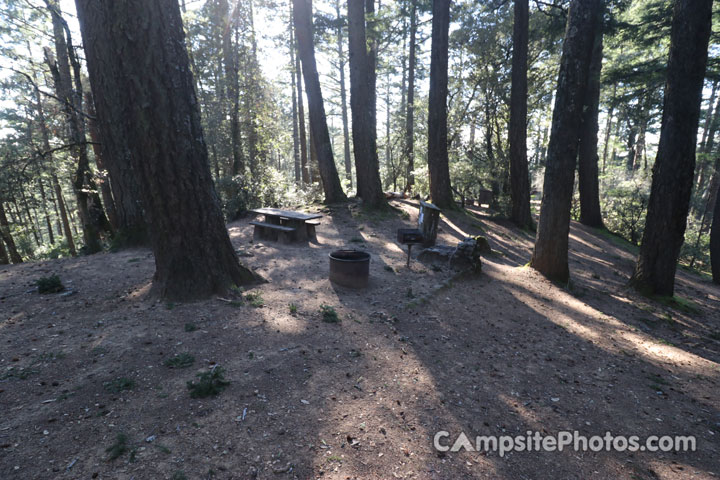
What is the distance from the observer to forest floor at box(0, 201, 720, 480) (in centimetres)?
243

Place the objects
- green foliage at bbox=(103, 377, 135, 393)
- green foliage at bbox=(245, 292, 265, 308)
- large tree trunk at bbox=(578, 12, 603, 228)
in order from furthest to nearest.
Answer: large tree trunk at bbox=(578, 12, 603, 228) < green foliage at bbox=(245, 292, 265, 308) < green foliage at bbox=(103, 377, 135, 393)

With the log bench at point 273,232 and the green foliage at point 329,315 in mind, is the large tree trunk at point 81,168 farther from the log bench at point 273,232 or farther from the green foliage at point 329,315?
the green foliage at point 329,315

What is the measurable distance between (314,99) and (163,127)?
28.1 feet

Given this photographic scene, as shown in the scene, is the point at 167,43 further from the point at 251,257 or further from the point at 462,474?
the point at 462,474

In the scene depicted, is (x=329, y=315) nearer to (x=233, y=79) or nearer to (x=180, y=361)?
(x=180, y=361)

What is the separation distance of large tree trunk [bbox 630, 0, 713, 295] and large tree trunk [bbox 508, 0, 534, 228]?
17.9ft

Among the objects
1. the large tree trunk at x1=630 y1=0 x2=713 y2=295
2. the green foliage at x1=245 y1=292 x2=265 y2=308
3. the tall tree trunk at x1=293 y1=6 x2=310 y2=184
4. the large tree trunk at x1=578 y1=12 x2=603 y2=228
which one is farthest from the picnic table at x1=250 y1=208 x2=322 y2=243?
the large tree trunk at x1=578 y1=12 x2=603 y2=228

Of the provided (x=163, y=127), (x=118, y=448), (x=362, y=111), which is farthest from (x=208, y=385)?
(x=362, y=111)

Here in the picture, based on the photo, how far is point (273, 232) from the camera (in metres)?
8.88

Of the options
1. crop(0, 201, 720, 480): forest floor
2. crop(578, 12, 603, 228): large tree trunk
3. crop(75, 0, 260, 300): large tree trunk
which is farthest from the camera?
crop(578, 12, 603, 228): large tree trunk

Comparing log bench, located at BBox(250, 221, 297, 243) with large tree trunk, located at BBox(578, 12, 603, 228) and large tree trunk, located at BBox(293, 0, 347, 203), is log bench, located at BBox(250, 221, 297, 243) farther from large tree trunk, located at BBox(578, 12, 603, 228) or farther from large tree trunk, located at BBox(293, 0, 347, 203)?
large tree trunk, located at BBox(578, 12, 603, 228)

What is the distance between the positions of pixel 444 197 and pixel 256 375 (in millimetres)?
11128

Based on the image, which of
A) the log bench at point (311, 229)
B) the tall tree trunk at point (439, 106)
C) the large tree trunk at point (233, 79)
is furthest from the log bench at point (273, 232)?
the large tree trunk at point (233, 79)

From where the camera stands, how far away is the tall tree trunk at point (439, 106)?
11.6 m
